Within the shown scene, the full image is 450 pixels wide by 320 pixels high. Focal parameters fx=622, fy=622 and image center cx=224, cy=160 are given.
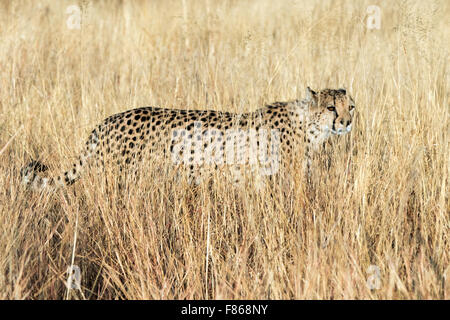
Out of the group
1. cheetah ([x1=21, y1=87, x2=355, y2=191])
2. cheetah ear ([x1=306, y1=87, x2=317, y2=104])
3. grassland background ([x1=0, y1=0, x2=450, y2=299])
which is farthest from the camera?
cheetah ear ([x1=306, y1=87, x2=317, y2=104])

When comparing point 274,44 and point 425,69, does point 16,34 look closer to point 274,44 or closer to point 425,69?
point 274,44

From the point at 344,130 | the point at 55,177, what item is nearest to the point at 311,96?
the point at 344,130

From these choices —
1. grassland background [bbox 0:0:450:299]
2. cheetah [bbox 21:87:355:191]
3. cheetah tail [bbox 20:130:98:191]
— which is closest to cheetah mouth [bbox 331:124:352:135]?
cheetah [bbox 21:87:355:191]

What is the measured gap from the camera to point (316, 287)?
239cm

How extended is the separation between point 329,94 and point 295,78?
921 millimetres

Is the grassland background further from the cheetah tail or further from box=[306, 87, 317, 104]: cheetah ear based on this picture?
box=[306, 87, 317, 104]: cheetah ear

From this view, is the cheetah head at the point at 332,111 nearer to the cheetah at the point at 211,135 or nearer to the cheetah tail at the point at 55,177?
the cheetah at the point at 211,135

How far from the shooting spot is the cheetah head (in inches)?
148

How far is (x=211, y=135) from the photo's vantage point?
12.0 ft

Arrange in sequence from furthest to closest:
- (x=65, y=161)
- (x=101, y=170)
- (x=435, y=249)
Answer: (x=65, y=161), (x=101, y=170), (x=435, y=249)

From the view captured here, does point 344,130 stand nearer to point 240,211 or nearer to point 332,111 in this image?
point 332,111

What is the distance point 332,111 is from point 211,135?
2.54ft

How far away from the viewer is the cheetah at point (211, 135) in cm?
355
